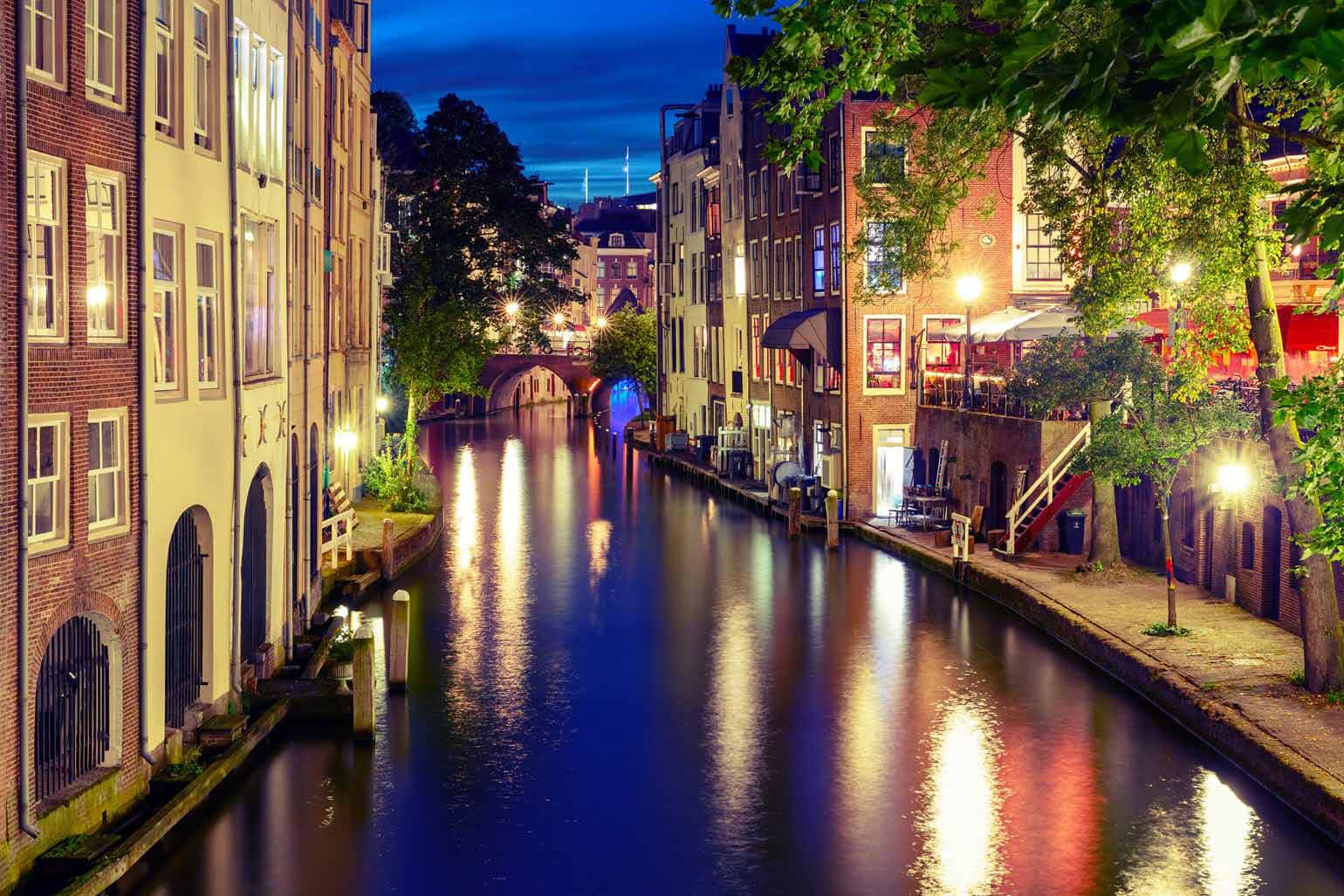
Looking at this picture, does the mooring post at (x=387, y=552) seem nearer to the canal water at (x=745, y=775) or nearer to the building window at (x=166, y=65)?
the canal water at (x=745, y=775)

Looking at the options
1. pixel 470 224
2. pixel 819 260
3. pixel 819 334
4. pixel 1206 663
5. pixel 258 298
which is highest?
pixel 470 224

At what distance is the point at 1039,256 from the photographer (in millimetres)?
50000

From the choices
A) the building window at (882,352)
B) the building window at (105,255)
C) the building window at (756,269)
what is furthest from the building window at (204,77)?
the building window at (756,269)

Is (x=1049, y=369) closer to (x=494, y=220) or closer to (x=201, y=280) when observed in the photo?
(x=201, y=280)

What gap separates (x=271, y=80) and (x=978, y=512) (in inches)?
841

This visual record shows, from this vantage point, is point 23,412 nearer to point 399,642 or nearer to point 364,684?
point 364,684

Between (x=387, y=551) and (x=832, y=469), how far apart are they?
17624 mm

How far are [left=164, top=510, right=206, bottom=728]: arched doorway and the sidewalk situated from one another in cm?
1298

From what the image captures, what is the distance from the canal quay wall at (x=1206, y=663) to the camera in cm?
1911

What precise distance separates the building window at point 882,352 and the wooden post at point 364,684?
29.0m

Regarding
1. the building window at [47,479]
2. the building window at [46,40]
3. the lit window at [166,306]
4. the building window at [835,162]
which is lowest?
the building window at [47,479]

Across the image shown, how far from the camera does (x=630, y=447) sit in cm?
8494

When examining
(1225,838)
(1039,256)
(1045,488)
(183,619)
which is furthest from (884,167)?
(183,619)

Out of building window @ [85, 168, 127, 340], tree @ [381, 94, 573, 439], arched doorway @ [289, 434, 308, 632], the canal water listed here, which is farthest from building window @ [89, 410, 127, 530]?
tree @ [381, 94, 573, 439]
